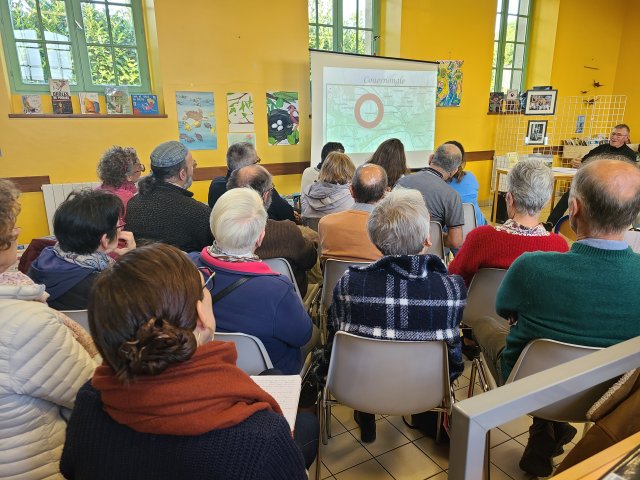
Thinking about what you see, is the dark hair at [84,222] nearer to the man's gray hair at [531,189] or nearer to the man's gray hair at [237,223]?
the man's gray hair at [237,223]

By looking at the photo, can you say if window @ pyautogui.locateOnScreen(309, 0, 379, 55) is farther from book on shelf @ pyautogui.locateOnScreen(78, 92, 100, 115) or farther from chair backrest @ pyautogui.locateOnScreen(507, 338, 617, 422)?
chair backrest @ pyautogui.locateOnScreen(507, 338, 617, 422)

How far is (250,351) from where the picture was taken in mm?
1378

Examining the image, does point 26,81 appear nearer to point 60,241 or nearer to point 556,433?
point 60,241

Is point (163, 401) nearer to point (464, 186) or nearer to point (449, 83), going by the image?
point (464, 186)

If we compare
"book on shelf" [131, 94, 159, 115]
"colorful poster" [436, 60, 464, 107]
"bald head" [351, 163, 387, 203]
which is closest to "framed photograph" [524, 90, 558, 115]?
"colorful poster" [436, 60, 464, 107]

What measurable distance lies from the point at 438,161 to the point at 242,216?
199cm

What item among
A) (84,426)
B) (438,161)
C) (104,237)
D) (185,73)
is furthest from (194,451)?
(185,73)

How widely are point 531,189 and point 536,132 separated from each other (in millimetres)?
5162

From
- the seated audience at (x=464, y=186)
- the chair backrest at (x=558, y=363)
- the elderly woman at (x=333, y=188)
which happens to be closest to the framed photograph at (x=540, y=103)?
the seated audience at (x=464, y=186)

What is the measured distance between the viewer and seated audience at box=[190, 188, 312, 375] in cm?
142

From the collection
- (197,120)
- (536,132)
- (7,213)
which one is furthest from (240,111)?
(536,132)

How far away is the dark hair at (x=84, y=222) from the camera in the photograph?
1573 mm

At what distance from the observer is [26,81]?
374cm

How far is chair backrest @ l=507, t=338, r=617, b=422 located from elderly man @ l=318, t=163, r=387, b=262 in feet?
3.02
